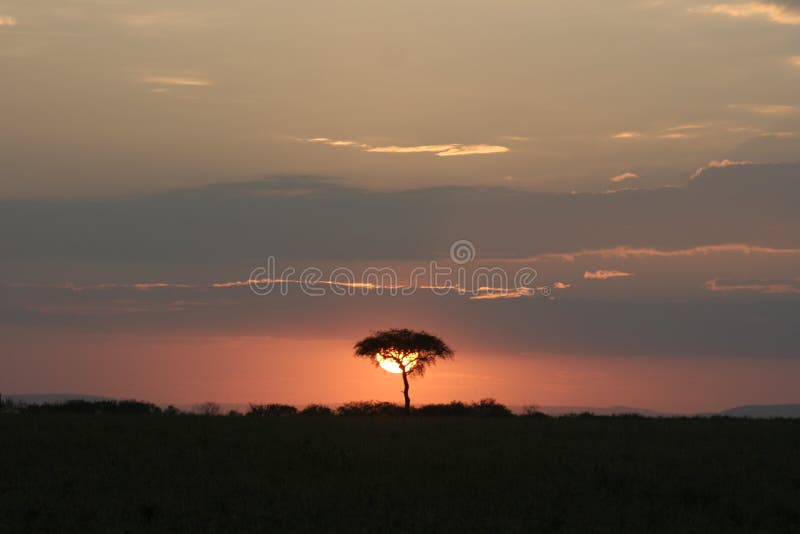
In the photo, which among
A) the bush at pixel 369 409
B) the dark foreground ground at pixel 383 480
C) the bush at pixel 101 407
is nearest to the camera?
the dark foreground ground at pixel 383 480

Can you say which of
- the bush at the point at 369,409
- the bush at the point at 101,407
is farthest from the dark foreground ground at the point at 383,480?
the bush at the point at 369,409

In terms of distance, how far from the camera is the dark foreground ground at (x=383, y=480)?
23.5 meters

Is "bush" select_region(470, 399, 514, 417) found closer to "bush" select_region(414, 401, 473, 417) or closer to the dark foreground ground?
"bush" select_region(414, 401, 473, 417)

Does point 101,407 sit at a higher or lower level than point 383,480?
higher

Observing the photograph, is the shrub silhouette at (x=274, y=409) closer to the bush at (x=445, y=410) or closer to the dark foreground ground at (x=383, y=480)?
the bush at (x=445, y=410)

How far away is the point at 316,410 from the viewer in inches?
2854

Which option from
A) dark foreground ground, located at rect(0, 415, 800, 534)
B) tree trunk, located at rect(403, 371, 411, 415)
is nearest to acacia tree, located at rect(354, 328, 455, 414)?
tree trunk, located at rect(403, 371, 411, 415)

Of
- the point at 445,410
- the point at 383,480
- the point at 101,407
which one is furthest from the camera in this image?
the point at 445,410

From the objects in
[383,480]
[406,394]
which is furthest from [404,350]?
[383,480]

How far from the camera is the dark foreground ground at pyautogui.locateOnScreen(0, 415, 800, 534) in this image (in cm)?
2353

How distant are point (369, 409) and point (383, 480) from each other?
143 feet

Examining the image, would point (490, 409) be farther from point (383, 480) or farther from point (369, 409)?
point (383, 480)

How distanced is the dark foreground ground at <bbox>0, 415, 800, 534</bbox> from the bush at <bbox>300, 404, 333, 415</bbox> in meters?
25.7

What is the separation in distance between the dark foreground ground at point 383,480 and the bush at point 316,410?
25697mm
